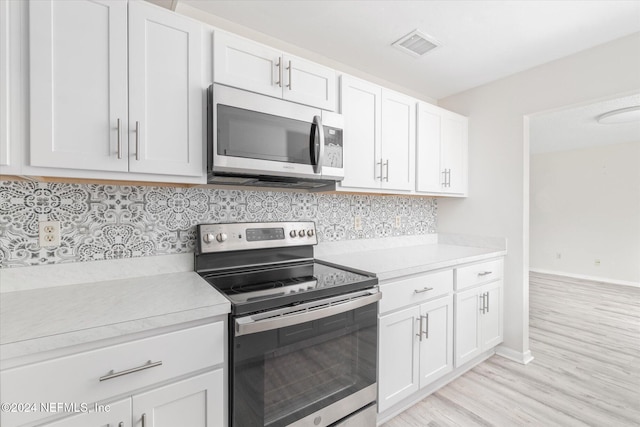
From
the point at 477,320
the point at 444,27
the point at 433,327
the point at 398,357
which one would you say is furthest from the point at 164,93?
the point at 477,320

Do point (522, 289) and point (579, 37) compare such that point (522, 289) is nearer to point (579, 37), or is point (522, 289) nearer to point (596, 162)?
point (579, 37)

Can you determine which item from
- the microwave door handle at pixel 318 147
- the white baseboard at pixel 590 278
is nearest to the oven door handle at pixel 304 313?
the microwave door handle at pixel 318 147

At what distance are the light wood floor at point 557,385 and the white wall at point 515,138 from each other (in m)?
0.31

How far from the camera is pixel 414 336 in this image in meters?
1.88

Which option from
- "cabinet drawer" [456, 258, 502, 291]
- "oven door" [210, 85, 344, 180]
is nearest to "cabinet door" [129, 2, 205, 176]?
"oven door" [210, 85, 344, 180]

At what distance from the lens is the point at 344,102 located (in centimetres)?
195

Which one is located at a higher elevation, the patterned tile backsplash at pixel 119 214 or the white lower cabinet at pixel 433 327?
the patterned tile backsplash at pixel 119 214

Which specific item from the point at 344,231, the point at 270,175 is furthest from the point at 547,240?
the point at 270,175

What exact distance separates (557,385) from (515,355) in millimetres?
393

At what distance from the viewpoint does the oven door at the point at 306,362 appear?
3.86ft

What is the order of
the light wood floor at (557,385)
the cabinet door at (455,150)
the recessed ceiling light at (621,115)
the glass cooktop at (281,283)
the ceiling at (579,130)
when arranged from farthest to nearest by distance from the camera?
the ceiling at (579,130) → the recessed ceiling light at (621,115) → the cabinet door at (455,150) → the light wood floor at (557,385) → the glass cooktop at (281,283)

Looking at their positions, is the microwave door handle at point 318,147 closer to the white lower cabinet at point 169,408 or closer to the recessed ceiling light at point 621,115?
the white lower cabinet at point 169,408

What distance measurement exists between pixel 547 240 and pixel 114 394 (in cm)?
722

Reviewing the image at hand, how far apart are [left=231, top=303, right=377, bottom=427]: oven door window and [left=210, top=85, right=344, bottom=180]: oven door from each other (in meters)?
0.79
